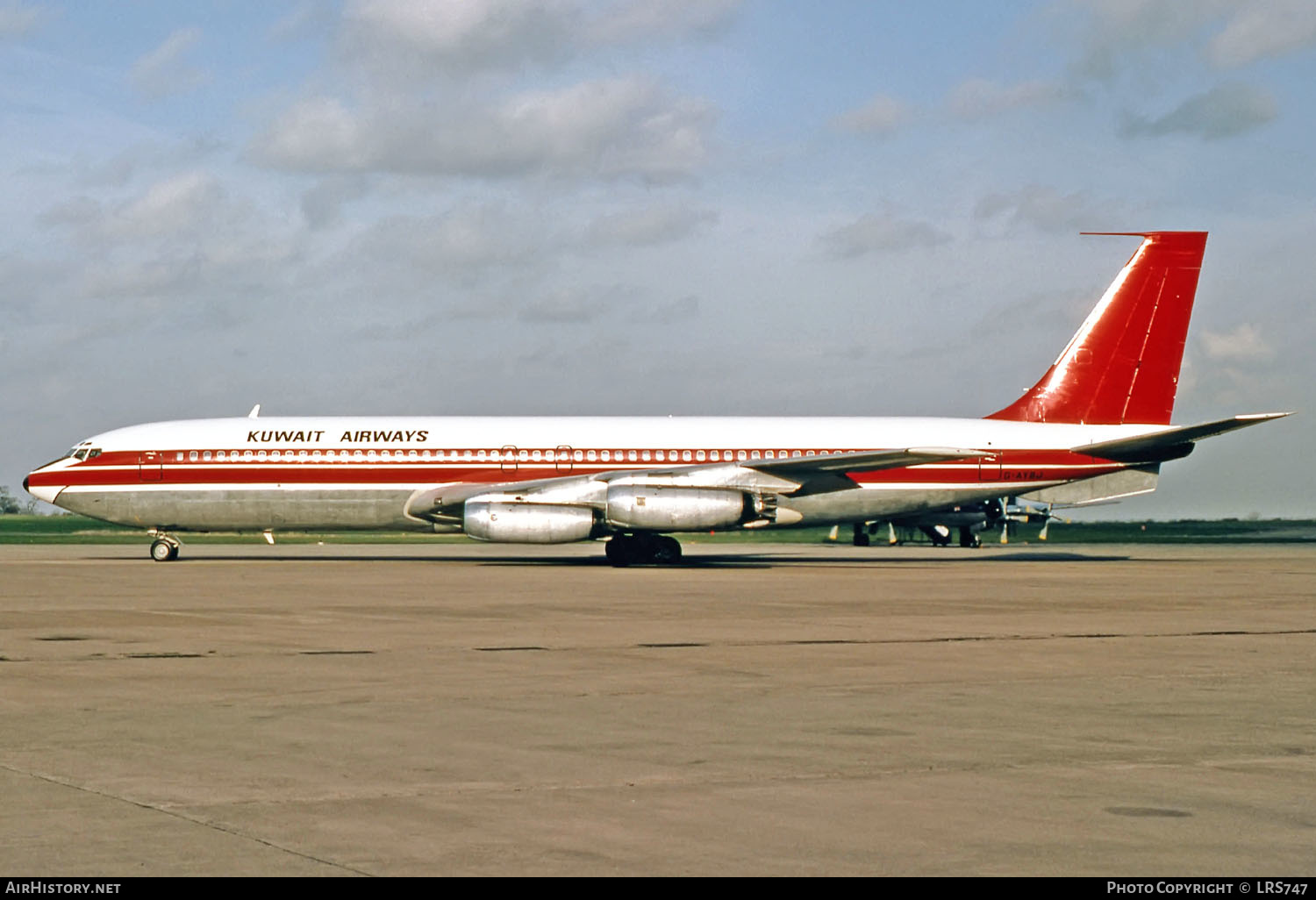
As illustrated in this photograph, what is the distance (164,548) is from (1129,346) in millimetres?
27997

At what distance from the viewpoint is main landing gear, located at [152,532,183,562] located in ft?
136

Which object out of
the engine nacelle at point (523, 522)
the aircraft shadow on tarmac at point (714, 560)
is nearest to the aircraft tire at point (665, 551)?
the aircraft shadow on tarmac at point (714, 560)

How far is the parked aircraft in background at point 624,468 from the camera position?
38.3m

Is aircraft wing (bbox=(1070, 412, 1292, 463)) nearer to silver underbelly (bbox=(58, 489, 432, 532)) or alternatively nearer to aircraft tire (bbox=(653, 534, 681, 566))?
aircraft tire (bbox=(653, 534, 681, 566))

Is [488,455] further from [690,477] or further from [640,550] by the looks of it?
[690,477]

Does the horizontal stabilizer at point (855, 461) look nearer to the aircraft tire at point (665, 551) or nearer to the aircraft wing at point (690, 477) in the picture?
the aircraft wing at point (690, 477)

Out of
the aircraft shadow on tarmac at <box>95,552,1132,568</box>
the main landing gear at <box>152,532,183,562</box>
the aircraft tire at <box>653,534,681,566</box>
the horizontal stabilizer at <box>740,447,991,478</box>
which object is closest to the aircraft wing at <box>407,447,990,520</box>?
the horizontal stabilizer at <box>740,447,991,478</box>

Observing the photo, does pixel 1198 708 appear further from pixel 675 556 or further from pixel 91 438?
pixel 91 438

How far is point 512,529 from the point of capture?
1447 inches

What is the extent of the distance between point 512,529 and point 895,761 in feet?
90.5

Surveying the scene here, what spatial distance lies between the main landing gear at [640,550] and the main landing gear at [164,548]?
40.3 ft

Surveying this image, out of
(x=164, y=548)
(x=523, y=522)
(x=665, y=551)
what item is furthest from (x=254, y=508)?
(x=665, y=551)

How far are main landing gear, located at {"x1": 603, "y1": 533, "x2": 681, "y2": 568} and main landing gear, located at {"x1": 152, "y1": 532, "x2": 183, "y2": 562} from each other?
40.3 ft

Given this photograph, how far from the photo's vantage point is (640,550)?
4038 centimetres
